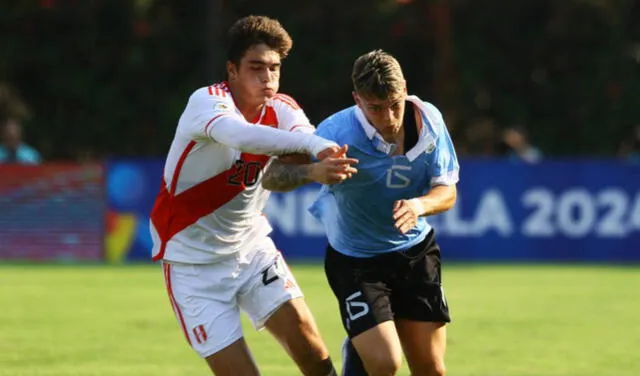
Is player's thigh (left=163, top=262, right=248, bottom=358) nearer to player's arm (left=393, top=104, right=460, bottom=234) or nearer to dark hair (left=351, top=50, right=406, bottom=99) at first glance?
player's arm (left=393, top=104, right=460, bottom=234)

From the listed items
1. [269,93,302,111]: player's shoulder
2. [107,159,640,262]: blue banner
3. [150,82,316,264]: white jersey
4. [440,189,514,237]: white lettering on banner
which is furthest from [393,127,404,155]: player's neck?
[440,189,514,237]: white lettering on banner

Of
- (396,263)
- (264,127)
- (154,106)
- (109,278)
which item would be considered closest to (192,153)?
(264,127)

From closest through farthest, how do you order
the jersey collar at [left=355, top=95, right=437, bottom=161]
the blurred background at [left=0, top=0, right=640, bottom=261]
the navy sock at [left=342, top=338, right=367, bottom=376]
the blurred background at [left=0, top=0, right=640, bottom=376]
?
the jersey collar at [left=355, top=95, right=437, bottom=161] → the navy sock at [left=342, top=338, right=367, bottom=376] → the blurred background at [left=0, top=0, right=640, bottom=376] → the blurred background at [left=0, top=0, right=640, bottom=261]

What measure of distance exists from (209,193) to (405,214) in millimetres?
1274

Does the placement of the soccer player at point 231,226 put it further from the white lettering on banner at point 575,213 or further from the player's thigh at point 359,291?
the white lettering on banner at point 575,213

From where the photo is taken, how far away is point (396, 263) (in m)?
8.20

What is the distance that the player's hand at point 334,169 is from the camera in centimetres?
723

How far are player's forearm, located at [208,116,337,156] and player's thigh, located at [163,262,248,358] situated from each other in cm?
97

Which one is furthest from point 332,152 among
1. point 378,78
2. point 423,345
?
point 423,345

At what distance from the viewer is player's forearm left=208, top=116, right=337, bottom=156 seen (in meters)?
7.39

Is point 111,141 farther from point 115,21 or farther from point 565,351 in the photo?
point 565,351

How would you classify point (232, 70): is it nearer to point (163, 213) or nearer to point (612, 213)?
point (163, 213)

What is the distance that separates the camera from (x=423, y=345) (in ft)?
26.9

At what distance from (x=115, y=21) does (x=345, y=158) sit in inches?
1014
